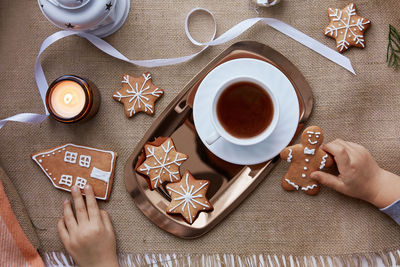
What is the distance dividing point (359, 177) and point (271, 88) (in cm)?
27

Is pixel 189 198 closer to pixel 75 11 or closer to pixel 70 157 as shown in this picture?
pixel 70 157

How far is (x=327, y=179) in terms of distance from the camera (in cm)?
71

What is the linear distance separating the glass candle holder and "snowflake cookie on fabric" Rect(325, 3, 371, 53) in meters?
0.56

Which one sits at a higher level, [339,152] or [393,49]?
[393,49]

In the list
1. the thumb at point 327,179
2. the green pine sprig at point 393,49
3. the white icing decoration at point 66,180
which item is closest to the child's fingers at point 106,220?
the white icing decoration at point 66,180

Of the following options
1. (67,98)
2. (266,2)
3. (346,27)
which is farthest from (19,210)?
(346,27)

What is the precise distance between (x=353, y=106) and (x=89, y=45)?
2.09 ft

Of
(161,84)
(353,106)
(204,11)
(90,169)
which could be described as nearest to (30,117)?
(90,169)

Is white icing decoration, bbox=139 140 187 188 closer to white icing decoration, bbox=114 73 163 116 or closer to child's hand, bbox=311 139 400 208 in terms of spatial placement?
white icing decoration, bbox=114 73 163 116

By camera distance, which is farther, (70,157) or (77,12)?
(70,157)

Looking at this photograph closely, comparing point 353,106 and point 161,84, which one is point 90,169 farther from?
point 353,106

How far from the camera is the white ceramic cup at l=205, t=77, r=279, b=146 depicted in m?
0.66

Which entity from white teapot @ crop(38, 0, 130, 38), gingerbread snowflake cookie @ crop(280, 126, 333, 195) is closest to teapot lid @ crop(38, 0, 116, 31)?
white teapot @ crop(38, 0, 130, 38)

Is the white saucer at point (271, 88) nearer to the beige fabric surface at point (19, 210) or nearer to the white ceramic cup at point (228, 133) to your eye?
the white ceramic cup at point (228, 133)
